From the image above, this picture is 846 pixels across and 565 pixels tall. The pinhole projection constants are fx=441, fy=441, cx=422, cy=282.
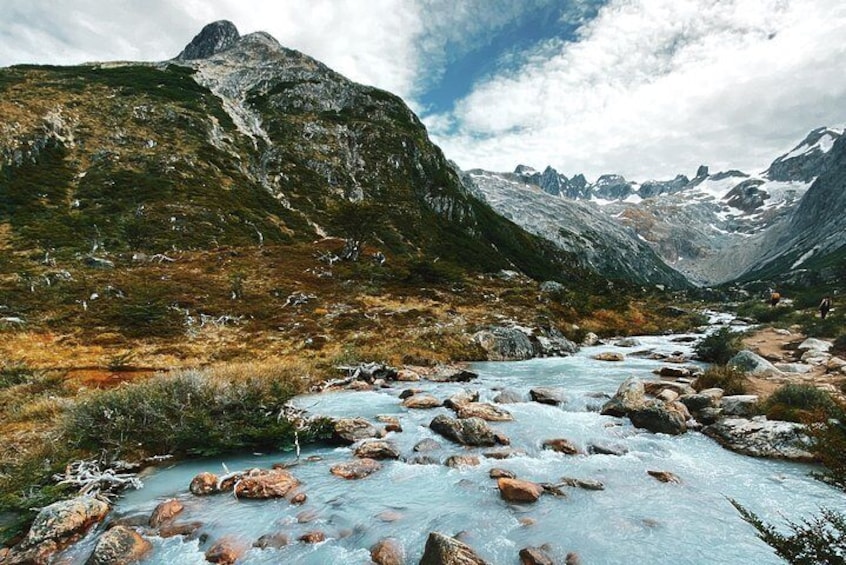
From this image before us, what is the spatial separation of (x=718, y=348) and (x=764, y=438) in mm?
19797

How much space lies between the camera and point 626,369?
2844cm

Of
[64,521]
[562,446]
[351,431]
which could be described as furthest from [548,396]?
[64,521]

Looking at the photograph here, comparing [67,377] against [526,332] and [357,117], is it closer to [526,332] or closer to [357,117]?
[526,332]

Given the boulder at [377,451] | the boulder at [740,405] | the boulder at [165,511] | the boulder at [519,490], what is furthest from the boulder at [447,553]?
the boulder at [740,405]

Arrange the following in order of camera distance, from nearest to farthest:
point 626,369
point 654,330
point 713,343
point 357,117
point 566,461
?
point 566,461, point 626,369, point 713,343, point 654,330, point 357,117

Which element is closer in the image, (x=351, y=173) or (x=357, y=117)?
(x=351, y=173)

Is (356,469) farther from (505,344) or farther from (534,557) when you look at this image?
(505,344)

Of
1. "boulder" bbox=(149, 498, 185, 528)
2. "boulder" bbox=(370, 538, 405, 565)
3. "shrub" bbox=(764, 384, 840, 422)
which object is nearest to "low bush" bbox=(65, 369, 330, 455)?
"boulder" bbox=(149, 498, 185, 528)

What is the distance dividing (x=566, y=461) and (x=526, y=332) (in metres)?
25.5

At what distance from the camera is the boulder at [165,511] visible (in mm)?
10227

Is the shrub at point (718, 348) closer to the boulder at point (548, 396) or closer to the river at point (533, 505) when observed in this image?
the boulder at point (548, 396)

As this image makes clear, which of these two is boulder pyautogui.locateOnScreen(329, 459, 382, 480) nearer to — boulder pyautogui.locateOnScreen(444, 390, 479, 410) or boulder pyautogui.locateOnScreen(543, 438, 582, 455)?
boulder pyautogui.locateOnScreen(543, 438, 582, 455)

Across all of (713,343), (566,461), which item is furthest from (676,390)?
(713,343)

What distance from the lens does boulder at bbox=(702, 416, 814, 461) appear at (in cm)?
1345
